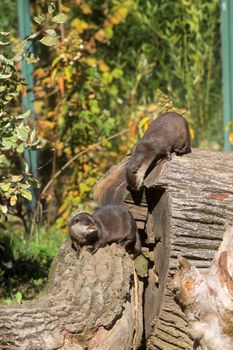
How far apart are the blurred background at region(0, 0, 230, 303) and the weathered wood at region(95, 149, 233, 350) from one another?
106 centimetres

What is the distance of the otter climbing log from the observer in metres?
4.88

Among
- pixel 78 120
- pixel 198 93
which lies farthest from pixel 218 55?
pixel 78 120

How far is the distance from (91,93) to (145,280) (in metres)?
3.18

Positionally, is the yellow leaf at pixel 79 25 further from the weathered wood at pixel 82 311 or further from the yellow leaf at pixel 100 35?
the weathered wood at pixel 82 311

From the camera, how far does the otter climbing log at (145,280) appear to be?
488 centimetres

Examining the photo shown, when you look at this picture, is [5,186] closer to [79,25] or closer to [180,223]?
[180,223]

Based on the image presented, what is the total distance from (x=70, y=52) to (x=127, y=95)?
190 centimetres

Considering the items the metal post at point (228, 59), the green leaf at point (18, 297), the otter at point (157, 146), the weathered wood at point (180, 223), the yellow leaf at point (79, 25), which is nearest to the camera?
the weathered wood at point (180, 223)

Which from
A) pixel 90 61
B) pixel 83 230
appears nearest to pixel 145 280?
pixel 83 230

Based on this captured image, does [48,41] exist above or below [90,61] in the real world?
above

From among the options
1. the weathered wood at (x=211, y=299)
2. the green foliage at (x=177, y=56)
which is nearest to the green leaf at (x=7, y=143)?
the weathered wood at (x=211, y=299)

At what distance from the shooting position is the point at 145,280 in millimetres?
5672

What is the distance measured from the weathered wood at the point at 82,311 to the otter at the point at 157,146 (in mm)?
486

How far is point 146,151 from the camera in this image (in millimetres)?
5766
